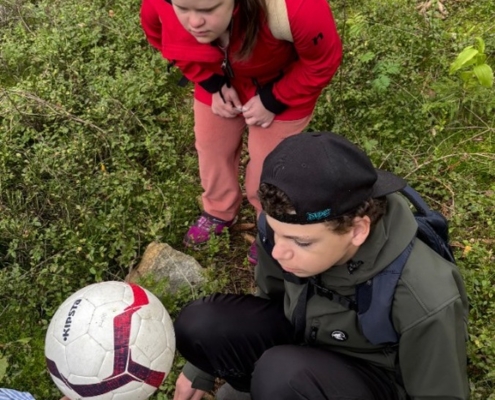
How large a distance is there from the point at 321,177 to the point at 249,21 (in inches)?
38.4

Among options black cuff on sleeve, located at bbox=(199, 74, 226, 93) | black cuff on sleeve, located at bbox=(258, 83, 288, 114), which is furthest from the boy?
black cuff on sleeve, located at bbox=(199, 74, 226, 93)

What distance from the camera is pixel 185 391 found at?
3047mm

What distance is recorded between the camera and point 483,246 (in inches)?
147

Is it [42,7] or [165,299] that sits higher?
[42,7]

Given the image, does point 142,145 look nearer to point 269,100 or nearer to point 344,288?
point 269,100

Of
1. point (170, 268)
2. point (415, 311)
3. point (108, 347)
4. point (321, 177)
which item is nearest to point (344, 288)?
point (415, 311)

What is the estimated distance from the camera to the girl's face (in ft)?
8.23

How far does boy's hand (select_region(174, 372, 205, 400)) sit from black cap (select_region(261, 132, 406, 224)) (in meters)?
1.28

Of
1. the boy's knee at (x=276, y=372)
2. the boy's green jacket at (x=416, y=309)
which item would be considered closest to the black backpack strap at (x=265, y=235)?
the boy's green jacket at (x=416, y=309)

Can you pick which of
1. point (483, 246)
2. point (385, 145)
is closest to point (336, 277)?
point (483, 246)

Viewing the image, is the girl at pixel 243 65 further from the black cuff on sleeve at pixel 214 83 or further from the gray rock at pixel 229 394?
the gray rock at pixel 229 394

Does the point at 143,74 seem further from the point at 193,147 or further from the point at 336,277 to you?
the point at 336,277

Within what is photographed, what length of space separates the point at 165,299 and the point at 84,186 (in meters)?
0.99

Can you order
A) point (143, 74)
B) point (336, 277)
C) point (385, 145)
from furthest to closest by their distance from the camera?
point (143, 74) → point (385, 145) → point (336, 277)
